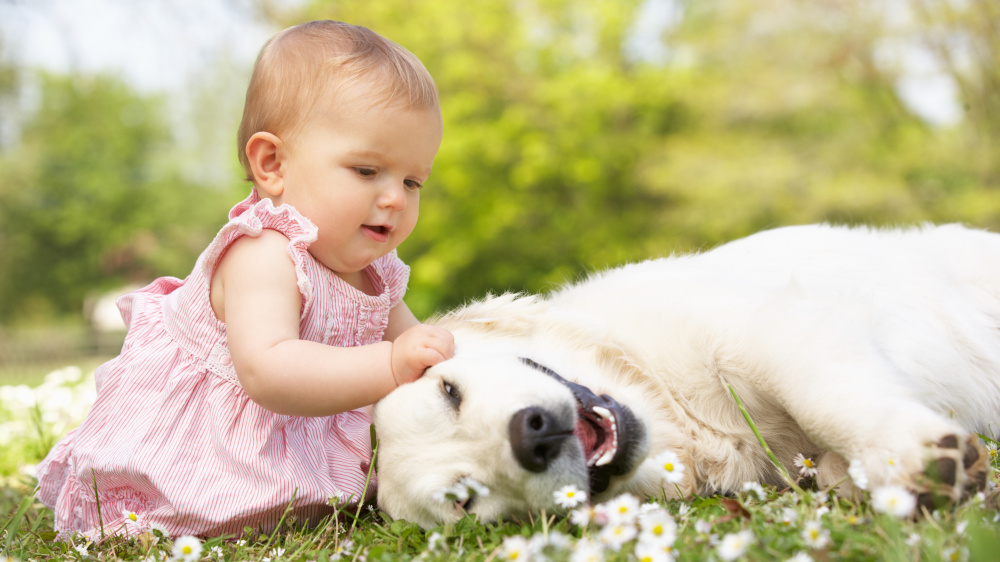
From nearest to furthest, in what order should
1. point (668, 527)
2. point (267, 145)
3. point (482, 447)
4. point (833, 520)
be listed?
point (668, 527)
point (833, 520)
point (482, 447)
point (267, 145)

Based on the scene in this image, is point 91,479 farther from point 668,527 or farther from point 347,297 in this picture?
point 668,527

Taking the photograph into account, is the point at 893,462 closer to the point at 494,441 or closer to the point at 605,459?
the point at 605,459

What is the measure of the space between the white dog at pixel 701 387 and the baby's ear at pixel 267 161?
794mm

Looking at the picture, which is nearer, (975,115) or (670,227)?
(975,115)

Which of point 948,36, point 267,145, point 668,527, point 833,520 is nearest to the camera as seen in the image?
point 668,527

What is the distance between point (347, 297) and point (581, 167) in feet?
50.7

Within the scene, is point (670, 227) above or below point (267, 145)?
below

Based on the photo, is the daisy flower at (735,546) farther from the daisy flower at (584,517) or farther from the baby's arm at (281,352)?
the baby's arm at (281,352)

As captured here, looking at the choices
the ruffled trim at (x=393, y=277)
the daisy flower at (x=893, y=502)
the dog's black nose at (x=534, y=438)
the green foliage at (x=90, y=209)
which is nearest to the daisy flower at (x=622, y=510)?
the dog's black nose at (x=534, y=438)

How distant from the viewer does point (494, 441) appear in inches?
81.1

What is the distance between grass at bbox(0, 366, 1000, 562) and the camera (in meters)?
1.51

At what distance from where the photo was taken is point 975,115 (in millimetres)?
15383

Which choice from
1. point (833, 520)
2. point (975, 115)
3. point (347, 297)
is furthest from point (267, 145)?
point (975, 115)

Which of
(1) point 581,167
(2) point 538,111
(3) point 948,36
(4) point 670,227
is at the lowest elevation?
(4) point 670,227
